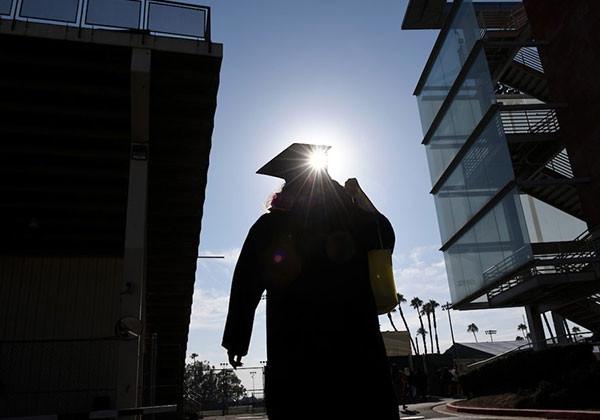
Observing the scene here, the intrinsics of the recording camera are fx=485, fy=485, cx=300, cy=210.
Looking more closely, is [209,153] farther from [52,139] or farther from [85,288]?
[85,288]

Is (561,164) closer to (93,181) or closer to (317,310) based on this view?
(93,181)

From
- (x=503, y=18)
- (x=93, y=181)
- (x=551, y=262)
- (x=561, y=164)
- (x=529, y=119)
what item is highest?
(x=503, y=18)

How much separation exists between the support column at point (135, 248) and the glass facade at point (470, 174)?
59.8ft

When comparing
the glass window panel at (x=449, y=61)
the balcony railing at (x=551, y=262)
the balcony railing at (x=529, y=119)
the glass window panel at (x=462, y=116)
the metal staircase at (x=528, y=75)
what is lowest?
the balcony railing at (x=551, y=262)

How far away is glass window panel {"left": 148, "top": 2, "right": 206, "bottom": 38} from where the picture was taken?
7.49 m

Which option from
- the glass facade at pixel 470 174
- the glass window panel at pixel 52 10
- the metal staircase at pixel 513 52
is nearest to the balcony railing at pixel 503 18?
the metal staircase at pixel 513 52

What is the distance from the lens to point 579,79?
74.4ft

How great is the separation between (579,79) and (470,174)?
22.2 ft

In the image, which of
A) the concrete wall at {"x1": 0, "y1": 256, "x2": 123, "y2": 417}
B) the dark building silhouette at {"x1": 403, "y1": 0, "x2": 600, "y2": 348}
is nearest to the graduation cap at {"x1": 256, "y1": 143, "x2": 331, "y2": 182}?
the concrete wall at {"x1": 0, "y1": 256, "x2": 123, "y2": 417}

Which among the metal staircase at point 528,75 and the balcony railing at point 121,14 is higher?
the metal staircase at point 528,75

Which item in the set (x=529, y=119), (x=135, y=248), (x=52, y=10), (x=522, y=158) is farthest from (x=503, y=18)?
(x=135, y=248)

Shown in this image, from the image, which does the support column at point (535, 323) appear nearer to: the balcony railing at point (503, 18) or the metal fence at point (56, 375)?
the balcony railing at point (503, 18)

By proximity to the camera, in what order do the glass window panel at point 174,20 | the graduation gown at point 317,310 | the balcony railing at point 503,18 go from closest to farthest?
the graduation gown at point 317,310, the glass window panel at point 174,20, the balcony railing at point 503,18

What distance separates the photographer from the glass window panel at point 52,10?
7023 millimetres
